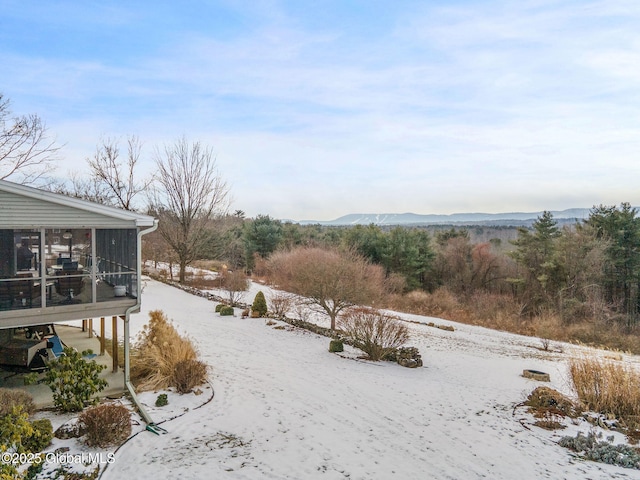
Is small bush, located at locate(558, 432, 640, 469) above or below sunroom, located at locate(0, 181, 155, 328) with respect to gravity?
below

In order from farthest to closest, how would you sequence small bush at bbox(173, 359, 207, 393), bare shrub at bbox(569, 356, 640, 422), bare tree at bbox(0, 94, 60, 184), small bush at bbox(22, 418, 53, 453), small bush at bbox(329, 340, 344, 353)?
bare tree at bbox(0, 94, 60, 184)
small bush at bbox(329, 340, 344, 353)
small bush at bbox(173, 359, 207, 393)
bare shrub at bbox(569, 356, 640, 422)
small bush at bbox(22, 418, 53, 453)

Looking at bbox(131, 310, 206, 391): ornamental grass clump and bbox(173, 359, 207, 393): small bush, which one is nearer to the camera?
bbox(173, 359, 207, 393): small bush

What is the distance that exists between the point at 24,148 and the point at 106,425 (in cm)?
2010

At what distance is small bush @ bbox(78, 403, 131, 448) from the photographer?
20.2 feet

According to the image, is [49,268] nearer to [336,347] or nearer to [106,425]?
[106,425]

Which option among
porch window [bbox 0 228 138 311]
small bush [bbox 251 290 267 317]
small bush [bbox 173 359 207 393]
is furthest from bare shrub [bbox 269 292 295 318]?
small bush [bbox 173 359 207 393]

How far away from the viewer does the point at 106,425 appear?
627 cm

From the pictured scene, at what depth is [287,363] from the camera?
35.8ft

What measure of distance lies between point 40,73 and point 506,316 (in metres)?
25.8

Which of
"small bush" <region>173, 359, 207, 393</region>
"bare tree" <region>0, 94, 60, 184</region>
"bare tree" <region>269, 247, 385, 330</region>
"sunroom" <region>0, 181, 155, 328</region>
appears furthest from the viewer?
"bare tree" <region>0, 94, 60, 184</region>

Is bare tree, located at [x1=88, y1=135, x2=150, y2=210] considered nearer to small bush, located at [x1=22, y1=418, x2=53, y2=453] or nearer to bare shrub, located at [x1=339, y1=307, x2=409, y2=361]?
bare shrub, located at [x1=339, y1=307, x2=409, y2=361]

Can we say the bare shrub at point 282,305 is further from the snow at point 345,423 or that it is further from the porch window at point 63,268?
the porch window at point 63,268

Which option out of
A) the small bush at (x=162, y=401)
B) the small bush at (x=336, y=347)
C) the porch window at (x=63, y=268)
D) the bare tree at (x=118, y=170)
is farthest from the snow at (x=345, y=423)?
the bare tree at (x=118, y=170)

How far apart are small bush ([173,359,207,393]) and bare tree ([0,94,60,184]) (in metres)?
17.9
